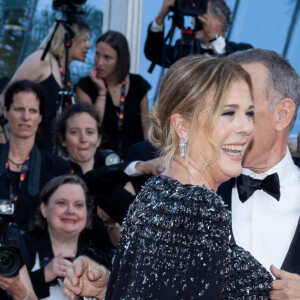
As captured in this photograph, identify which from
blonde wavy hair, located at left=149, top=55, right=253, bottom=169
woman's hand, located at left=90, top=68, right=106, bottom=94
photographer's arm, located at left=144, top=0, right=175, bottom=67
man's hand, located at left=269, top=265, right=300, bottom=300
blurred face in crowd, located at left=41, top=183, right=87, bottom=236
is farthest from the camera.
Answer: woman's hand, located at left=90, top=68, right=106, bottom=94

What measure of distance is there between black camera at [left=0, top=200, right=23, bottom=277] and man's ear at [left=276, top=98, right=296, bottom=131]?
1465 millimetres

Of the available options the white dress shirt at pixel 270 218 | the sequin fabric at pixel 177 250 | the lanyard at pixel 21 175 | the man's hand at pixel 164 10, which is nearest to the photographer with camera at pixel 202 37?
the man's hand at pixel 164 10

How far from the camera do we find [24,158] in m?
4.27

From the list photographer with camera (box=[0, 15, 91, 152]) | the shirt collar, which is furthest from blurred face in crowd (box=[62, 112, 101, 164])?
the shirt collar

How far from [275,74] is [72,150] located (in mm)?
2306

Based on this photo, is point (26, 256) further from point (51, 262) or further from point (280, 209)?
point (280, 209)

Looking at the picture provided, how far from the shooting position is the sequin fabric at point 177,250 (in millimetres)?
1593

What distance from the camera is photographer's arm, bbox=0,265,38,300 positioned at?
3.37 metres

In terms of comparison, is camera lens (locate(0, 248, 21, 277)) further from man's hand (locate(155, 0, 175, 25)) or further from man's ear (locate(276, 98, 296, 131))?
man's hand (locate(155, 0, 175, 25))

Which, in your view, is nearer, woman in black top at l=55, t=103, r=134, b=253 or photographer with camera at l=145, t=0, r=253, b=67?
woman in black top at l=55, t=103, r=134, b=253

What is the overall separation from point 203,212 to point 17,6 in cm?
453

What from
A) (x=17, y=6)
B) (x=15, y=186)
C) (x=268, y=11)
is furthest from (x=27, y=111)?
(x=268, y=11)

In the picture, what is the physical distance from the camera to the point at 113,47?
4992mm

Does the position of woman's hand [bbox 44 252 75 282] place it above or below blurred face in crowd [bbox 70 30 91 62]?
below
